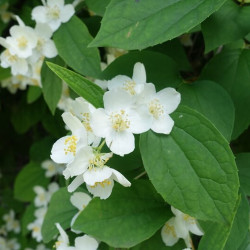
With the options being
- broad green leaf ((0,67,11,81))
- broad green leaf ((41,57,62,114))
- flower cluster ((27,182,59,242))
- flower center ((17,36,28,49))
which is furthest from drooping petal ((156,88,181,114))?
flower cluster ((27,182,59,242))

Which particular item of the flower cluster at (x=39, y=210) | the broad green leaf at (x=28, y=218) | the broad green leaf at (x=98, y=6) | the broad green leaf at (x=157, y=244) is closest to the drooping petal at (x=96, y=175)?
the broad green leaf at (x=157, y=244)

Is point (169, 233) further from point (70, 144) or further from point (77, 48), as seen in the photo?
point (77, 48)

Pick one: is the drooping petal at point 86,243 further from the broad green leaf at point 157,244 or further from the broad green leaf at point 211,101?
the broad green leaf at point 211,101

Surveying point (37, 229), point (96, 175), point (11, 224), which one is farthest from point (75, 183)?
point (11, 224)

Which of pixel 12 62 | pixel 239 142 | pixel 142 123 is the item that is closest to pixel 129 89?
pixel 142 123

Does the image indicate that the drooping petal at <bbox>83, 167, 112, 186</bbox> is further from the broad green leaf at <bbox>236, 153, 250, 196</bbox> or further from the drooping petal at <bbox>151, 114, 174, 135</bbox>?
the broad green leaf at <bbox>236, 153, 250, 196</bbox>

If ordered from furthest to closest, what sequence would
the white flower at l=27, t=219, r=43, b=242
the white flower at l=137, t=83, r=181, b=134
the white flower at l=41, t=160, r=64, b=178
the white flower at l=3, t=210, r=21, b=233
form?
the white flower at l=3, t=210, r=21, b=233 → the white flower at l=41, t=160, r=64, b=178 → the white flower at l=27, t=219, r=43, b=242 → the white flower at l=137, t=83, r=181, b=134
